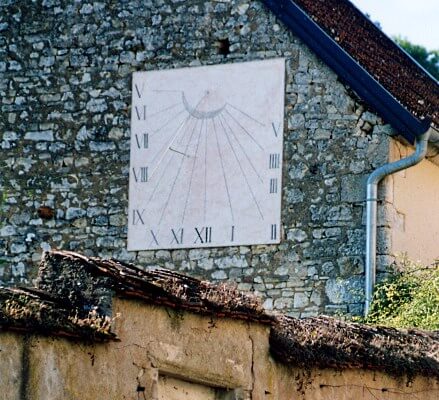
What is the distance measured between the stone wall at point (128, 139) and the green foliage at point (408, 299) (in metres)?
0.33

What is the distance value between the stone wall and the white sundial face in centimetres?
12

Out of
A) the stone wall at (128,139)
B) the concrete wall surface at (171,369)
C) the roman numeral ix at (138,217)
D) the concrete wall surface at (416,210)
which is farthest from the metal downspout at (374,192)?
the concrete wall surface at (171,369)

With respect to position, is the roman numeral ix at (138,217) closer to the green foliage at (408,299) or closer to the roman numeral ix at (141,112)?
the roman numeral ix at (141,112)

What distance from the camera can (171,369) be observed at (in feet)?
38.4

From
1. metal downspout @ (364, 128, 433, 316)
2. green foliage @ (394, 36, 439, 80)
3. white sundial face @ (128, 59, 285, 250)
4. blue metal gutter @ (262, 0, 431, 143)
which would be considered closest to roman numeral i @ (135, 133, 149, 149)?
white sundial face @ (128, 59, 285, 250)

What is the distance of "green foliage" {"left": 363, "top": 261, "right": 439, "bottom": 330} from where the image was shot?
16.3 metres

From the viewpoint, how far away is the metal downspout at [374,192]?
18.3 m

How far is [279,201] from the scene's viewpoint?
62.1ft

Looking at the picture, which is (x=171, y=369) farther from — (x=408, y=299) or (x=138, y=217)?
(x=138, y=217)

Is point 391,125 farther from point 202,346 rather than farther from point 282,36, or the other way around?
point 202,346

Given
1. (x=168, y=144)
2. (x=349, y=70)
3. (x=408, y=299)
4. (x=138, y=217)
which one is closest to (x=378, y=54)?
(x=349, y=70)

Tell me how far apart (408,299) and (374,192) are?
4.79 ft

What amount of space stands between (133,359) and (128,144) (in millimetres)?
8605

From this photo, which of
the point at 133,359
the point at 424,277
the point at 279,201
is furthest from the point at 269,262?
the point at 133,359
